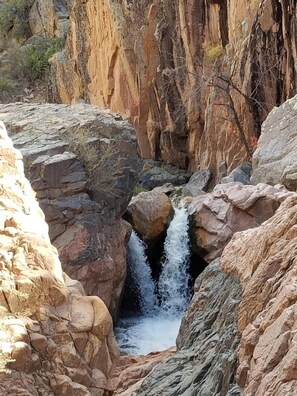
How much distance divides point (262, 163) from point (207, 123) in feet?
24.2

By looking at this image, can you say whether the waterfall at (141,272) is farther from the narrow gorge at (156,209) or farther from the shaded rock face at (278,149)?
the shaded rock face at (278,149)

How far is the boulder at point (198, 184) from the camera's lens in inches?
761

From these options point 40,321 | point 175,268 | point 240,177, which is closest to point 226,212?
point 240,177

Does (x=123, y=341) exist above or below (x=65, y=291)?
below

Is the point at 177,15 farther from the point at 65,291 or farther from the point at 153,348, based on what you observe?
the point at 65,291

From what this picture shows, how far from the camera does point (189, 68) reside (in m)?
21.8

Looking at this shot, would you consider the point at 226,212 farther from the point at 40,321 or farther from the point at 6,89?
the point at 6,89

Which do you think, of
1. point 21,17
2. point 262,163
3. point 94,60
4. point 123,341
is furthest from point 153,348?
point 21,17

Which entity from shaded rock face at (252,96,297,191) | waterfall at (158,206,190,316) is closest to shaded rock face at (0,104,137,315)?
waterfall at (158,206,190,316)

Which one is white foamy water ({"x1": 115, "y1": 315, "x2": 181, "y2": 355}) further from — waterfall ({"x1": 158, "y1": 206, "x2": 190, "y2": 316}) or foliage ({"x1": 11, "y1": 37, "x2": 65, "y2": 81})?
foliage ({"x1": 11, "y1": 37, "x2": 65, "y2": 81})

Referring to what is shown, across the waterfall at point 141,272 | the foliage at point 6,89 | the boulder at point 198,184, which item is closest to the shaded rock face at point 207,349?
the waterfall at point 141,272

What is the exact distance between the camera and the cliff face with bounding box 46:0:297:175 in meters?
17.3

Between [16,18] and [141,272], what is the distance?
30.0 meters

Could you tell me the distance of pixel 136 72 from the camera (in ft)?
82.3
